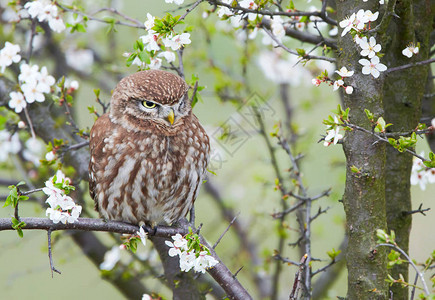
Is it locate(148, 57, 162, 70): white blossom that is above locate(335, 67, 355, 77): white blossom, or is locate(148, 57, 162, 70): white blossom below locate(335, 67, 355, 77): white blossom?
below

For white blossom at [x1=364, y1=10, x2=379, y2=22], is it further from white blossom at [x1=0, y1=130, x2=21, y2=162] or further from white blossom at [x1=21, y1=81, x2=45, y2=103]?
white blossom at [x1=0, y1=130, x2=21, y2=162]

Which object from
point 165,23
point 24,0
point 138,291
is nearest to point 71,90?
point 24,0

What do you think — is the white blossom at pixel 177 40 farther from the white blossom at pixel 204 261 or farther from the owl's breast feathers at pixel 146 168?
the white blossom at pixel 204 261

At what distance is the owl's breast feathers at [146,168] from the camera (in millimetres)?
3422

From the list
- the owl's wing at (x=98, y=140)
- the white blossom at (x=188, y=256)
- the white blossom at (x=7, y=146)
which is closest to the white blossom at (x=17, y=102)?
the owl's wing at (x=98, y=140)

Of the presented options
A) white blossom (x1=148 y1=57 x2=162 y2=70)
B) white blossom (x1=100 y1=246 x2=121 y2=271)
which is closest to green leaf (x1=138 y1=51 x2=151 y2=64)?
white blossom (x1=148 y1=57 x2=162 y2=70)

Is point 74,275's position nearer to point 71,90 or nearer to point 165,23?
point 71,90

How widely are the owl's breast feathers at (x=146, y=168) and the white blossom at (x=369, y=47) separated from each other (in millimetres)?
1301

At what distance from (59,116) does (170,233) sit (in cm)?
213

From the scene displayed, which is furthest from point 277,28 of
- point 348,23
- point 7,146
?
point 7,146

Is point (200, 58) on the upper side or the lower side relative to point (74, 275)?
upper

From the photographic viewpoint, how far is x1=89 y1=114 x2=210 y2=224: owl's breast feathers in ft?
11.2

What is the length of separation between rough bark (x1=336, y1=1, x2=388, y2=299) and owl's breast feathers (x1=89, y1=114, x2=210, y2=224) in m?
1.12

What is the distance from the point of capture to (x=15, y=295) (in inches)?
354
